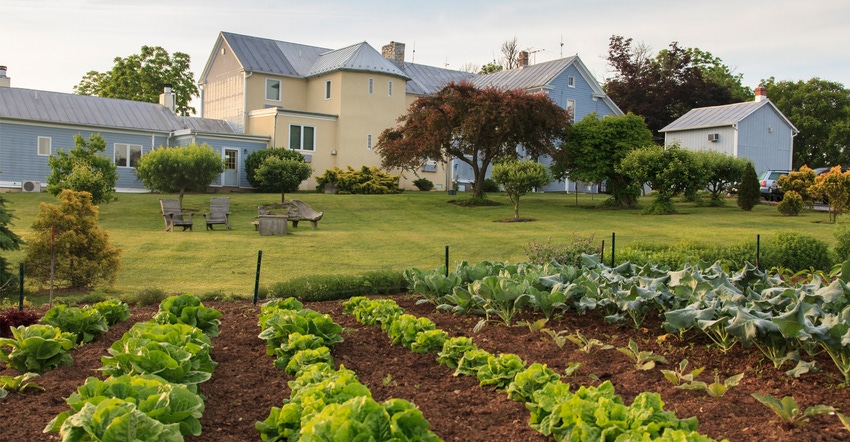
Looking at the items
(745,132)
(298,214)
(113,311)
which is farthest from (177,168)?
(745,132)

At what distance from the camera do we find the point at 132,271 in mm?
12445

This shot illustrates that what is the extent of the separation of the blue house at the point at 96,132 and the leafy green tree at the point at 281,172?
3.56 meters

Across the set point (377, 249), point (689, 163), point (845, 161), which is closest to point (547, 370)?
point (377, 249)

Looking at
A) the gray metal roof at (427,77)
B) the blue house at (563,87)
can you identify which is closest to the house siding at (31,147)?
the gray metal roof at (427,77)

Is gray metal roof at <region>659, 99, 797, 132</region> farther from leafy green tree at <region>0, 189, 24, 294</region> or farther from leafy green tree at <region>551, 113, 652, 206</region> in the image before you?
leafy green tree at <region>0, 189, 24, 294</region>

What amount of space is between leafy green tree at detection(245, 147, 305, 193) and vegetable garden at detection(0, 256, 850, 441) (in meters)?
24.7

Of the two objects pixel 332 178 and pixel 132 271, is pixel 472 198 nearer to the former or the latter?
pixel 332 178

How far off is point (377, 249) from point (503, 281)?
9.27 metres

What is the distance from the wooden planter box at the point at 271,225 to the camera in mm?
18295

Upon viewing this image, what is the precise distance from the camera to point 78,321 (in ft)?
19.6

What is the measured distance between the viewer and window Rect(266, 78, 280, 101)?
3628 centimetres

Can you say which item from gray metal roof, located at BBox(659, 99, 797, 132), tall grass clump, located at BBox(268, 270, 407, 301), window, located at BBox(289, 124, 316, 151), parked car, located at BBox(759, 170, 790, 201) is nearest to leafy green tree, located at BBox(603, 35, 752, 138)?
gray metal roof, located at BBox(659, 99, 797, 132)

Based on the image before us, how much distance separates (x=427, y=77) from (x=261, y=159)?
14.4 metres

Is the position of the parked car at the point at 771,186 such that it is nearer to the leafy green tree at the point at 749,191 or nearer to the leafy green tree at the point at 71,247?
the leafy green tree at the point at 749,191
